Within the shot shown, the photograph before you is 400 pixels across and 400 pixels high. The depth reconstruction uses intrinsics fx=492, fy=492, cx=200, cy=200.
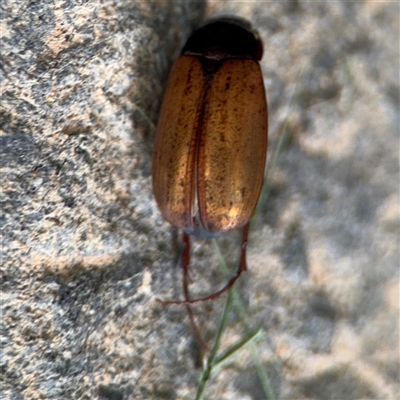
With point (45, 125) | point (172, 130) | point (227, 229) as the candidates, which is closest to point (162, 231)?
point (227, 229)

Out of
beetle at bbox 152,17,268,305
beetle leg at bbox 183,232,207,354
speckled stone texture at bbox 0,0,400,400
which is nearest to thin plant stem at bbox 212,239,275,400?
speckled stone texture at bbox 0,0,400,400

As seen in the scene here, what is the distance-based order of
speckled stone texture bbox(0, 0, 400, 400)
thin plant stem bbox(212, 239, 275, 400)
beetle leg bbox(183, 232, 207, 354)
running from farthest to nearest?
thin plant stem bbox(212, 239, 275, 400) → beetle leg bbox(183, 232, 207, 354) → speckled stone texture bbox(0, 0, 400, 400)

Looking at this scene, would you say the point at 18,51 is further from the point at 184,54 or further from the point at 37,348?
the point at 37,348

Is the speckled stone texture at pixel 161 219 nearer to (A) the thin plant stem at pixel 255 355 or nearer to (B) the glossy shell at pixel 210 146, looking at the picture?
(A) the thin plant stem at pixel 255 355

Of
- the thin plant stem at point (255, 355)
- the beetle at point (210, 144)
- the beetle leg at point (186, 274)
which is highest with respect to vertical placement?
the beetle at point (210, 144)

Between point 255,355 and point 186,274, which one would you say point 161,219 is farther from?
point 255,355

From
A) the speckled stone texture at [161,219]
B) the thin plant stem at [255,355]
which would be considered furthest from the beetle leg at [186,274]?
the thin plant stem at [255,355]

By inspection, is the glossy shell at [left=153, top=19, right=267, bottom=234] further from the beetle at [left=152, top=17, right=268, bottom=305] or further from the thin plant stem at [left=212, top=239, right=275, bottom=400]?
the thin plant stem at [left=212, top=239, right=275, bottom=400]
